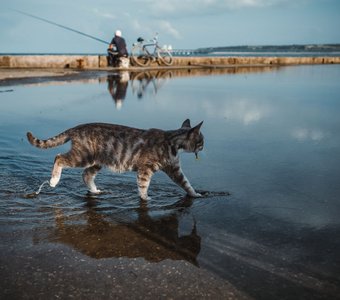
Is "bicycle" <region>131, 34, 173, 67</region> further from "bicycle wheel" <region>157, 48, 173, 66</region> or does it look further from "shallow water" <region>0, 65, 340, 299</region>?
"shallow water" <region>0, 65, 340, 299</region>

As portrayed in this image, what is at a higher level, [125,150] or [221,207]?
[125,150]

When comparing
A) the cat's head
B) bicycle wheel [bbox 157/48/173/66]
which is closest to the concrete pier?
bicycle wheel [bbox 157/48/173/66]

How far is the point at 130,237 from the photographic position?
438cm

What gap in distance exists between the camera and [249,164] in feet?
23.6

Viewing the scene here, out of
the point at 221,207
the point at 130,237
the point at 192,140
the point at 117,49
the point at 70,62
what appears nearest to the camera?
the point at 130,237

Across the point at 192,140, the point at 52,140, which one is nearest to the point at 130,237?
the point at 192,140

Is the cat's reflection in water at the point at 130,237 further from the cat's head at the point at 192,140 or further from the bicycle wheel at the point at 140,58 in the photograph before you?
the bicycle wheel at the point at 140,58

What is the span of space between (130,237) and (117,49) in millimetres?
→ 26127

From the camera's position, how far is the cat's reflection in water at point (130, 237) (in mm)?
4004

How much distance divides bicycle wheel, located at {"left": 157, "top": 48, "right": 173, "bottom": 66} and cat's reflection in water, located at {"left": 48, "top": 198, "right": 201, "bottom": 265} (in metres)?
29.9

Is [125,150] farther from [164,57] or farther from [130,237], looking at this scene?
[164,57]

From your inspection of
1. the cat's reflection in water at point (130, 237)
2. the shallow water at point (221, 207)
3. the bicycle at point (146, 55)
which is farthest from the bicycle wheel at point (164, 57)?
the cat's reflection in water at point (130, 237)

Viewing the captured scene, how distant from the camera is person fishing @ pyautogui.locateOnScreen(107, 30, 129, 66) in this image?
27873 millimetres

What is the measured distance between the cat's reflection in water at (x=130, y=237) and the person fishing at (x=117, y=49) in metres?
24.5
